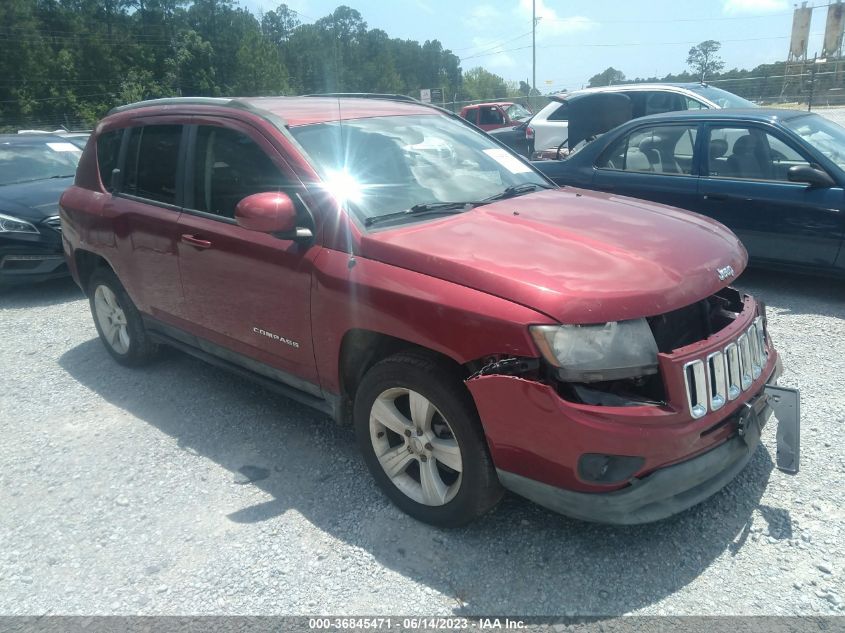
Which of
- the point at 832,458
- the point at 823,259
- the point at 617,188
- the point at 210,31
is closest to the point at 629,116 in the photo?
the point at 617,188

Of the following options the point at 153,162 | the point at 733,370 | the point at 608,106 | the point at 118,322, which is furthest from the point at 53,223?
the point at 733,370

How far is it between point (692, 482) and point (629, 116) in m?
7.45

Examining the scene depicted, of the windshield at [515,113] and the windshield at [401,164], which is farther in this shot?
the windshield at [515,113]

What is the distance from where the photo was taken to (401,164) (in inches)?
140

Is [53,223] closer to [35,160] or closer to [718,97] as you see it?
[35,160]

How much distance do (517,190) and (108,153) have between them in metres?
3.00

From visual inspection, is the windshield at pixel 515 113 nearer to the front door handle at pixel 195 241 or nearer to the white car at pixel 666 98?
the white car at pixel 666 98

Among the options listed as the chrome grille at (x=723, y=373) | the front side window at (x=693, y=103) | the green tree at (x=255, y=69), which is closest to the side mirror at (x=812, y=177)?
the chrome grille at (x=723, y=373)

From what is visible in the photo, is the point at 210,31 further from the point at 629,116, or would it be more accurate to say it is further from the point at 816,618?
the point at 816,618

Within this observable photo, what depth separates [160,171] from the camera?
4.23 m

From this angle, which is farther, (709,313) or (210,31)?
(210,31)

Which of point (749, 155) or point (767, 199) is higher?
point (749, 155)

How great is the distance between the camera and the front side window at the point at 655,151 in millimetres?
6285

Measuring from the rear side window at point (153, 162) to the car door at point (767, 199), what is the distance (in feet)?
14.8
